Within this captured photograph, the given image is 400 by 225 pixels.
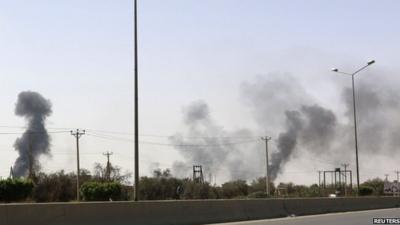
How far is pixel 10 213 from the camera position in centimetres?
1733

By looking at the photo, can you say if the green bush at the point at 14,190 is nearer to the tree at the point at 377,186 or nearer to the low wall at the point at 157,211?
the low wall at the point at 157,211

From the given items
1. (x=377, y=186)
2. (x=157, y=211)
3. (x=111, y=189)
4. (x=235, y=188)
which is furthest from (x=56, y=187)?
(x=377, y=186)

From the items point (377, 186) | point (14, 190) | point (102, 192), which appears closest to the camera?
point (14, 190)

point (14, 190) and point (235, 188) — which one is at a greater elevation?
point (14, 190)

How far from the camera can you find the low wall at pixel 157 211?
18.1m

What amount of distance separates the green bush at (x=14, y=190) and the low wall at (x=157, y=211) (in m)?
16.3

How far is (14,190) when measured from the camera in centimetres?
3934

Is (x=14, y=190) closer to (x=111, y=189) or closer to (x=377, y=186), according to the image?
(x=111, y=189)

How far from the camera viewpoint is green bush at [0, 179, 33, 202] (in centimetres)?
3856

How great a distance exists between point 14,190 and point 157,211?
18.9m

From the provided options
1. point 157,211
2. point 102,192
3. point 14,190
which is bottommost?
point 157,211

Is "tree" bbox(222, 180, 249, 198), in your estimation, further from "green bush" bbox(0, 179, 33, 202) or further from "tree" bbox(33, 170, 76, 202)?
"green bush" bbox(0, 179, 33, 202)

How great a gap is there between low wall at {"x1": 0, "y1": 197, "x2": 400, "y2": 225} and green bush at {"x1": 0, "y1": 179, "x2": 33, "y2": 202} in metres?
16.3

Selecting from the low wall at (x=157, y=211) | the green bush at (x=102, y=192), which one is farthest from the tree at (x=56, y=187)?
the low wall at (x=157, y=211)
